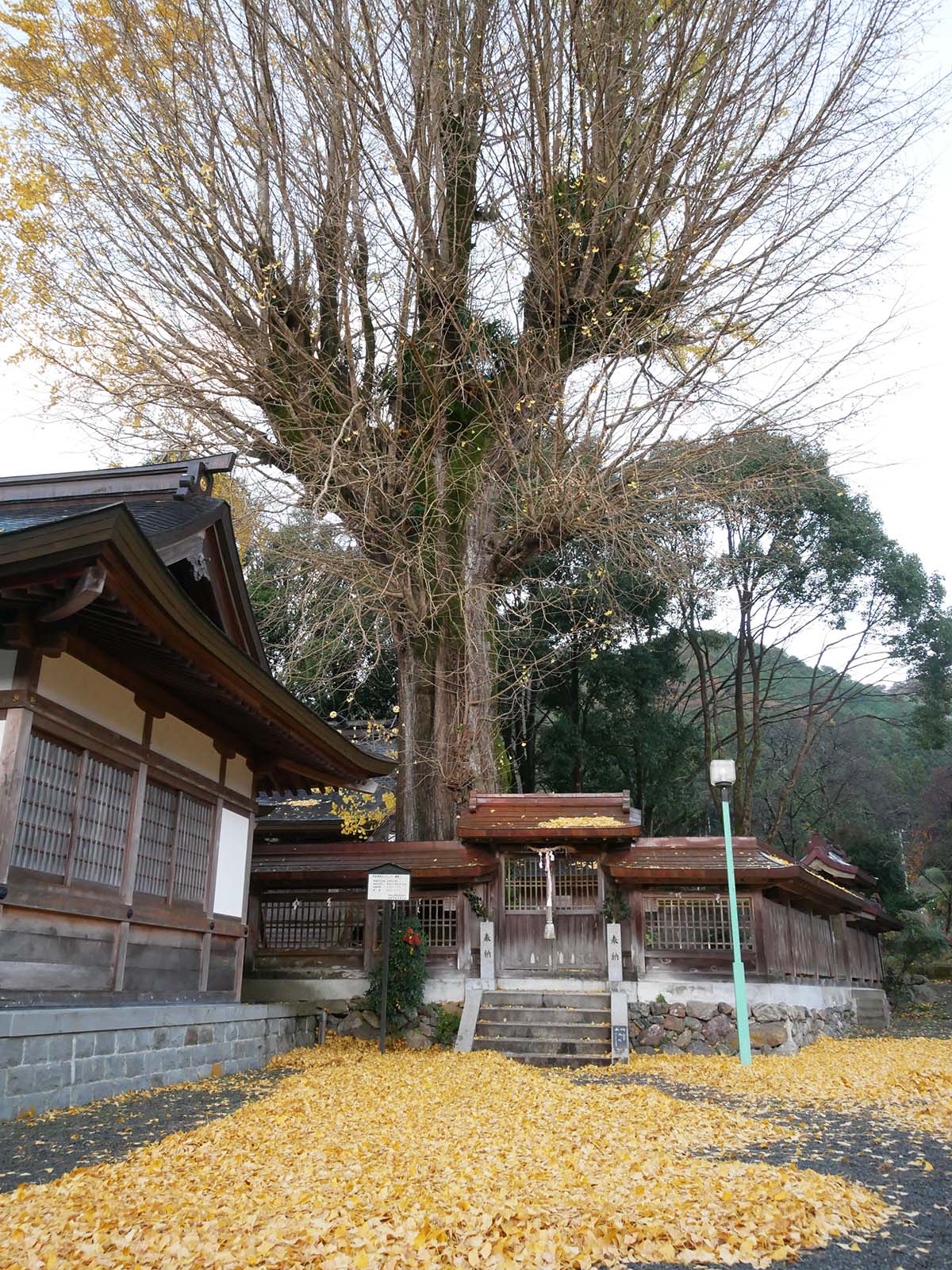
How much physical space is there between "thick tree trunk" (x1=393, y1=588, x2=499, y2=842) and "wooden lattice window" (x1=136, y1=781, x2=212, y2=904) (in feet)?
13.4

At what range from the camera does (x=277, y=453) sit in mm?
13812

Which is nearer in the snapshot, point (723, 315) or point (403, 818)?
point (723, 315)

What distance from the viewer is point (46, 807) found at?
263 inches

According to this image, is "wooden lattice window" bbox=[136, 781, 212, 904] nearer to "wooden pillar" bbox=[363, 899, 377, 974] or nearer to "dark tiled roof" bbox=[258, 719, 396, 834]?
"wooden pillar" bbox=[363, 899, 377, 974]

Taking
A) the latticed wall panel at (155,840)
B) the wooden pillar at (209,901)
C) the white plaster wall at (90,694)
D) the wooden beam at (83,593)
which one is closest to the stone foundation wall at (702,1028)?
the wooden pillar at (209,901)

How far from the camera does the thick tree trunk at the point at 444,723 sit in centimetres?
1328

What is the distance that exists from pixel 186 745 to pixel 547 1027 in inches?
239

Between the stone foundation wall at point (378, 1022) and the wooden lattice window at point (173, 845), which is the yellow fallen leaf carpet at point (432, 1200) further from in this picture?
the stone foundation wall at point (378, 1022)

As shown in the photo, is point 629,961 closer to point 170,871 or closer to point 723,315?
point 170,871

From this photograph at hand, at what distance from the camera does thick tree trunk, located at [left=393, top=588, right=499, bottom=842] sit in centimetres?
1328

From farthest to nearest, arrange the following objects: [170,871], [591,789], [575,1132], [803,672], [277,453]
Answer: [803,672], [591,789], [277,453], [170,871], [575,1132]

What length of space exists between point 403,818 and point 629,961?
3926 mm

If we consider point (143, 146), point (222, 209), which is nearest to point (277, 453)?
point (222, 209)

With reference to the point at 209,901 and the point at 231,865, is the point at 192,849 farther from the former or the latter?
the point at 231,865
